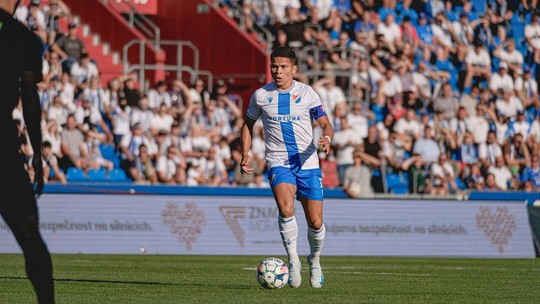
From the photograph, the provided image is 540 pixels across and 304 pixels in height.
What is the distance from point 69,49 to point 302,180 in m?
14.2

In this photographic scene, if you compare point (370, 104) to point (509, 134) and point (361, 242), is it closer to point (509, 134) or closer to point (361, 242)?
point (509, 134)

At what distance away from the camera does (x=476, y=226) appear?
2103 cm

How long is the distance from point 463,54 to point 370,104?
13.6 feet

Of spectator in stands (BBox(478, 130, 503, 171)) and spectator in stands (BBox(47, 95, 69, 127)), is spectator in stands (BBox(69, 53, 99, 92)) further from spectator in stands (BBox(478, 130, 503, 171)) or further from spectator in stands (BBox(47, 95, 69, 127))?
spectator in stands (BBox(478, 130, 503, 171))

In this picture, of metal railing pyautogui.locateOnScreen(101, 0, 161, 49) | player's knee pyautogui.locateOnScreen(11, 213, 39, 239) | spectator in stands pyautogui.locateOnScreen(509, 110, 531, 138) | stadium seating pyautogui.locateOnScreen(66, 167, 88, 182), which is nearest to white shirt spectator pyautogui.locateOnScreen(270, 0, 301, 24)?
metal railing pyautogui.locateOnScreen(101, 0, 161, 49)

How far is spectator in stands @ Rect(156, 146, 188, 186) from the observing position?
2267 centimetres

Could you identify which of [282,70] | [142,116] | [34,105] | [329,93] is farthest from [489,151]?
[34,105]

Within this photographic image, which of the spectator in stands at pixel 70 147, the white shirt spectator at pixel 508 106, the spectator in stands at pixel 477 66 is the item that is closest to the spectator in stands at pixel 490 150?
the white shirt spectator at pixel 508 106

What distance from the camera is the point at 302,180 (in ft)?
37.3

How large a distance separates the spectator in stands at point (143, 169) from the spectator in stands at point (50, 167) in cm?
150

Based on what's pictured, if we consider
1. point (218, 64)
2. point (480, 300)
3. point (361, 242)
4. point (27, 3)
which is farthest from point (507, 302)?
point (218, 64)

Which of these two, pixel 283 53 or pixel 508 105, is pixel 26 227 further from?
pixel 508 105

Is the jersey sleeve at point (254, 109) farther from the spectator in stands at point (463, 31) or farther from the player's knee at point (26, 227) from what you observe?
the spectator in stands at point (463, 31)

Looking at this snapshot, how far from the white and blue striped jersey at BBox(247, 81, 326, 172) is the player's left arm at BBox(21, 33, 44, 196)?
466cm
